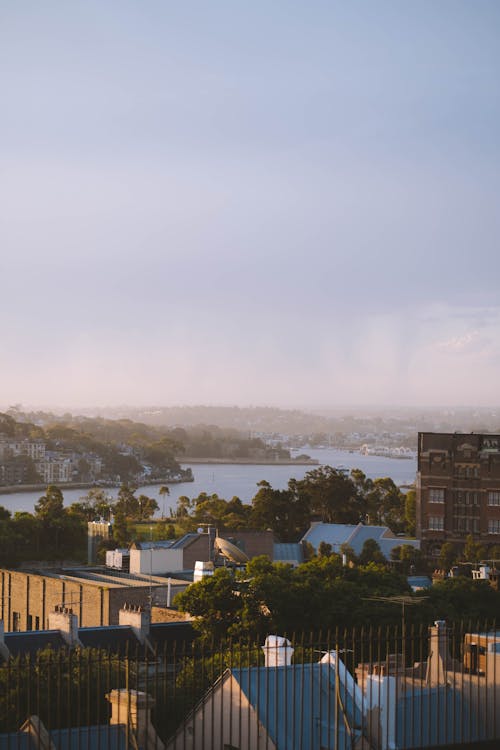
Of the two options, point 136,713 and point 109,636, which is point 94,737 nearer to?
point 136,713

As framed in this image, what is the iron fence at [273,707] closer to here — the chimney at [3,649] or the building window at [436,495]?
the chimney at [3,649]

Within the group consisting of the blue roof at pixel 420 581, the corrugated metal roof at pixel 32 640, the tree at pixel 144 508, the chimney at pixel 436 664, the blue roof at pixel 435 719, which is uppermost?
the chimney at pixel 436 664

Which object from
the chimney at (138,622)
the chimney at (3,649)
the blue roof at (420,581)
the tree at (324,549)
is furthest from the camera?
the tree at (324,549)

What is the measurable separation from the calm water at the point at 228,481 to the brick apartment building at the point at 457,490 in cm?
5914

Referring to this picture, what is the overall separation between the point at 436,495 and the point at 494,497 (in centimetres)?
212

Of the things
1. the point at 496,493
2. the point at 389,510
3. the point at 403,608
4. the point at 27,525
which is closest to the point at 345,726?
the point at 403,608

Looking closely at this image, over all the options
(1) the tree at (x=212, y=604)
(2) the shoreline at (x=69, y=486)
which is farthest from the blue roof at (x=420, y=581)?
(2) the shoreline at (x=69, y=486)

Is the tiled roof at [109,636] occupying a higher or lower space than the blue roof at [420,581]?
higher

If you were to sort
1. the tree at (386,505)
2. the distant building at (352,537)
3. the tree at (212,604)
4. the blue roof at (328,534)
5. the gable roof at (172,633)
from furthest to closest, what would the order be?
the tree at (386,505)
the blue roof at (328,534)
the distant building at (352,537)
the tree at (212,604)
the gable roof at (172,633)

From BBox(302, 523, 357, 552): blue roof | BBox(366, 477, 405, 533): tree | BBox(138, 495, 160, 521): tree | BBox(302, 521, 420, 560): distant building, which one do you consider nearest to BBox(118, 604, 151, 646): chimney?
BBox(302, 521, 420, 560): distant building

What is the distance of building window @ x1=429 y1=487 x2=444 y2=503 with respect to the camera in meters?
46.0

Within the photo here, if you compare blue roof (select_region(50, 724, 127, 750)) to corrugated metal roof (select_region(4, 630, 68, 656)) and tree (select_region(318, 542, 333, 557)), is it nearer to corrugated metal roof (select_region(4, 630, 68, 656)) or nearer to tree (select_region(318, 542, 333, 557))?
corrugated metal roof (select_region(4, 630, 68, 656))

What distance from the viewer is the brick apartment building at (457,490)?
45375 millimetres

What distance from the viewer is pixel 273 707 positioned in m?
10.0
